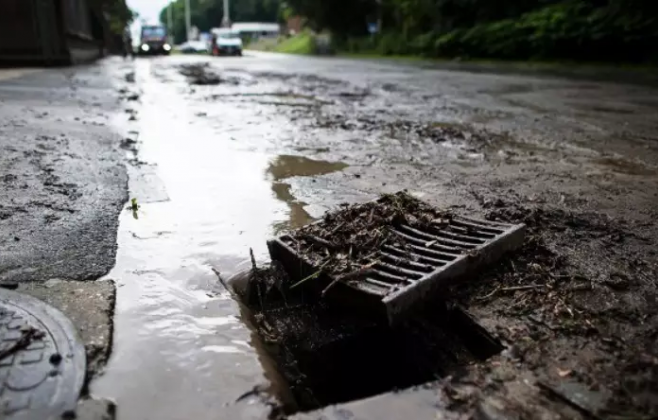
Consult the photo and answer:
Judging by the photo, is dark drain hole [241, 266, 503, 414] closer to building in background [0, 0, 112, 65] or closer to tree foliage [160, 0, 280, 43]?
building in background [0, 0, 112, 65]

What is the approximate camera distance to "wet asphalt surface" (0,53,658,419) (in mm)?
1810

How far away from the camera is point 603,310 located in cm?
214

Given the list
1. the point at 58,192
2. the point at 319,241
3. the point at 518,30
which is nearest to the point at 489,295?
the point at 319,241

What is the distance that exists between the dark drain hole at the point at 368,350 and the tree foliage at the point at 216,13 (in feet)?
340

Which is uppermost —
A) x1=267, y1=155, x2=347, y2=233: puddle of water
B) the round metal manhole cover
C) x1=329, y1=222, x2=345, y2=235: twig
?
x1=329, y1=222, x2=345, y2=235: twig

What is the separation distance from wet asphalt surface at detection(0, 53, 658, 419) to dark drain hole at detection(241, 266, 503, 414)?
9cm

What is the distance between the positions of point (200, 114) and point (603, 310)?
6741mm

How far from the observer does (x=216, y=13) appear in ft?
384

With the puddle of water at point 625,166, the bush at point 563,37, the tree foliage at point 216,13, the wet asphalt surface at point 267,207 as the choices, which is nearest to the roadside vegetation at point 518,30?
the bush at point 563,37

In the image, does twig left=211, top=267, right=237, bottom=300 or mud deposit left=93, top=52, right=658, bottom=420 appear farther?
twig left=211, top=267, right=237, bottom=300

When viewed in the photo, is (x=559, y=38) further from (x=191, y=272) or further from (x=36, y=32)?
(x=191, y=272)

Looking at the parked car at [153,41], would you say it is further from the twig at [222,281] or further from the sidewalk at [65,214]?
the twig at [222,281]

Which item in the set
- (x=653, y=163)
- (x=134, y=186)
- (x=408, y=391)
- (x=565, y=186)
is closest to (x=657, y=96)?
(x=653, y=163)

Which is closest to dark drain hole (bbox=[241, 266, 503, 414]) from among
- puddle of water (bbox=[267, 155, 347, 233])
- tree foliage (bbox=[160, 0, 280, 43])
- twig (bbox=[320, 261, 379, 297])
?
twig (bbox=[320, 261, 379, 297])
